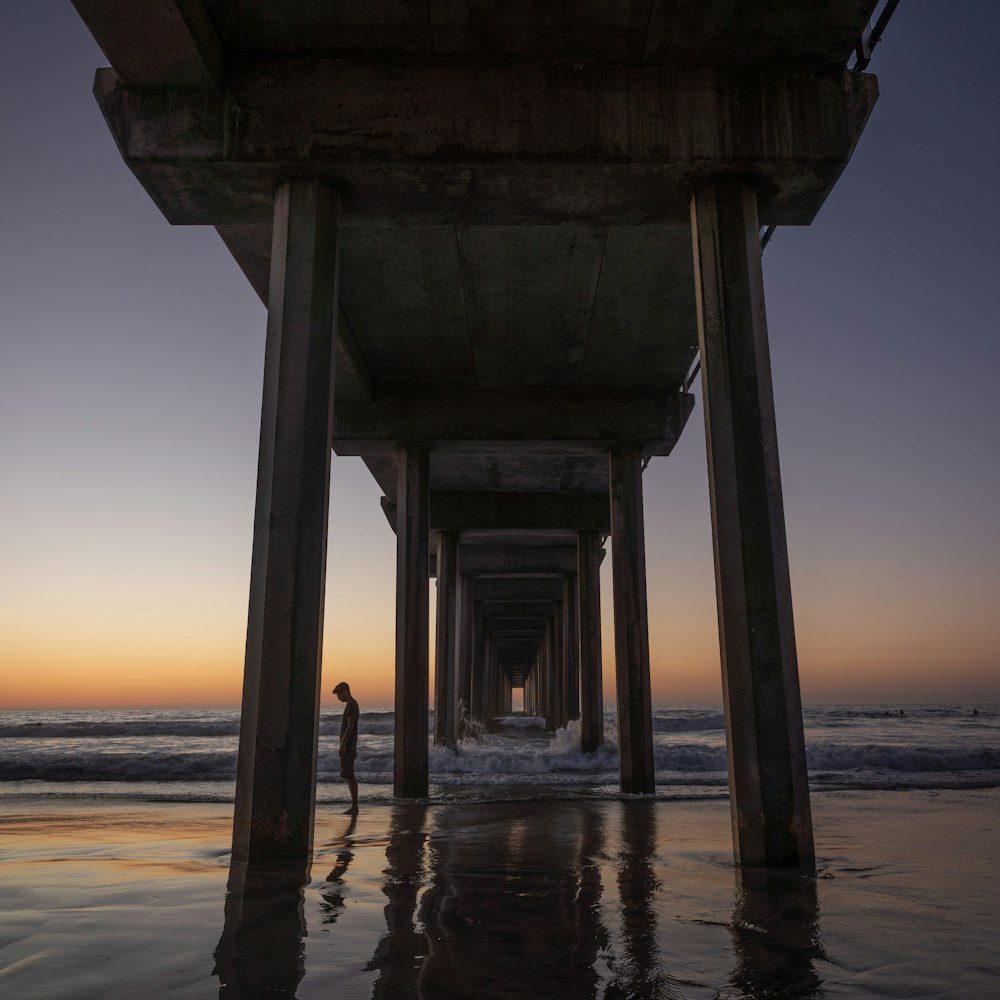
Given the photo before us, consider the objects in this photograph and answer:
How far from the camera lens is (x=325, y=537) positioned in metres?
6.54

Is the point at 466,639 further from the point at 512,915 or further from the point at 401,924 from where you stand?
the point at 401,924

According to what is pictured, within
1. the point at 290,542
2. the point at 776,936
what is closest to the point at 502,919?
the point at 776,936

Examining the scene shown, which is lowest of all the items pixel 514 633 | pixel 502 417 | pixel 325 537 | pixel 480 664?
pixel 325 537

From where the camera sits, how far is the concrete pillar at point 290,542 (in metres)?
5.99

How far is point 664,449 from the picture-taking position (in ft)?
44.9

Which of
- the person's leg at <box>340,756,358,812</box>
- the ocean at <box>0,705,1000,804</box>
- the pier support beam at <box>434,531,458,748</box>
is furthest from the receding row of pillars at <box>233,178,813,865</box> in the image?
the pier support beam at <box>434,531,458,748</box>

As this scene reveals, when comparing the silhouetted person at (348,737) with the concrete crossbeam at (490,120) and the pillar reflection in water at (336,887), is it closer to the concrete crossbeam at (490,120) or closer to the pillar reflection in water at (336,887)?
the pillar reflection in water at (336,887)

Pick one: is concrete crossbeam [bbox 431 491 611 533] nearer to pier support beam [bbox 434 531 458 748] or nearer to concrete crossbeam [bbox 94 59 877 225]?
pier support beam [bbox 434 531 458 748]

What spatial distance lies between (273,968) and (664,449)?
1136 centimetres

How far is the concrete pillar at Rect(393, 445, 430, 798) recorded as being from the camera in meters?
12.1

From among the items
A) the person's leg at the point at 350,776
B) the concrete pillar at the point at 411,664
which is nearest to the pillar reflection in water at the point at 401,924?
the person's leg at the point at 350,776

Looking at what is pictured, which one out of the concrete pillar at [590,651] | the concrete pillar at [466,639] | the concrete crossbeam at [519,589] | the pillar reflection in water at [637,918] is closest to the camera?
the pillar reflection in water at [637,918]

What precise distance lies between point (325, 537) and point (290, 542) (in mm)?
310

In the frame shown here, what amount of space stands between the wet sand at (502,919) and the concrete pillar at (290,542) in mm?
513
